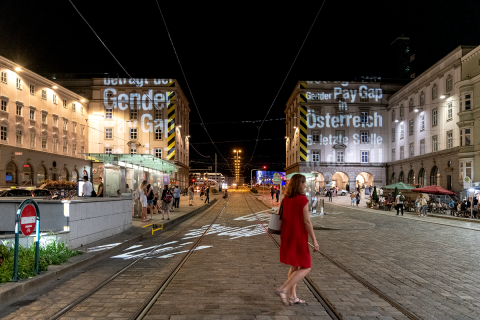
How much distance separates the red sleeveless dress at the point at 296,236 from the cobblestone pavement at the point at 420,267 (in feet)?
3.97

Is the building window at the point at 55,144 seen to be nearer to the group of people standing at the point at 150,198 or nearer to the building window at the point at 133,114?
the building window at the point at 133,114

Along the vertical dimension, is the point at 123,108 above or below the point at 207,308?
above

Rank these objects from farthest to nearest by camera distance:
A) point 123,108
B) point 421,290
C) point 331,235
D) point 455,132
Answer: point 123,108
point 455,132
point 331,235
point 421,290

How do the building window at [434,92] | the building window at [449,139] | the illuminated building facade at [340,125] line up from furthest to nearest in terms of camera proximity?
the illuminated building facade at [340,125]
the building window at [434,92]
the building window at [449,139]

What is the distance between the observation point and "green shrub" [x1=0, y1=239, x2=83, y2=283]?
20.3 ft

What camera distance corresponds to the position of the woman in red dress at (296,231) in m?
5.21

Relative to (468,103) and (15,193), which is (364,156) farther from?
(15,193)

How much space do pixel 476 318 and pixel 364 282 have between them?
207 cm

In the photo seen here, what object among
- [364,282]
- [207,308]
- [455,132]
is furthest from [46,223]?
[455,132]

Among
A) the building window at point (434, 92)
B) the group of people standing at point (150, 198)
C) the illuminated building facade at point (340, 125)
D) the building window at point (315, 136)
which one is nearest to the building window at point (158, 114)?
the illuminated building facade at point (340, 125)

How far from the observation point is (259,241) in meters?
12.4

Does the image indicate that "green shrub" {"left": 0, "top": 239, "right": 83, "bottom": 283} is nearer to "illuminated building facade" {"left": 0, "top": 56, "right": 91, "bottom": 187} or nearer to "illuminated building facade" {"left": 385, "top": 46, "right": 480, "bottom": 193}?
"illuminated building facade" {"left": 0, "top": 56, "right": 91, "bottom": 187}

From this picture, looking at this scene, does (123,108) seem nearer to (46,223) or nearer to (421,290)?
(46,223)

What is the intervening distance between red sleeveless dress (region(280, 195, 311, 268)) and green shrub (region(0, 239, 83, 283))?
4.53 metres
